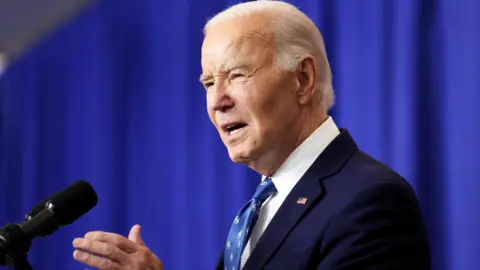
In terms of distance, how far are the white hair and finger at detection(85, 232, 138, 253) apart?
479mm

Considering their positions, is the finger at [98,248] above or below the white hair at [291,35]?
below

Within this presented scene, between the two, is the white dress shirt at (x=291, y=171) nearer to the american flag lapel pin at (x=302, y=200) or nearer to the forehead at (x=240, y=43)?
the american flag lapel pin at (x=302, y=200)

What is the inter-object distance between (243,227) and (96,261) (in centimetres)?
33

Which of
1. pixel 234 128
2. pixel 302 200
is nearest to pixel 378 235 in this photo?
pixel 302 200

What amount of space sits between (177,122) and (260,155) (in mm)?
1811

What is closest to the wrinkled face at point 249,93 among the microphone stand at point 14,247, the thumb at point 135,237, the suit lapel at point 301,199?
the suit lapel at point 301,199

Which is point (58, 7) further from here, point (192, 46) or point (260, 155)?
point (260, 155)

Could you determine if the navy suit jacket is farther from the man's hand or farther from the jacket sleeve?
the man's hand

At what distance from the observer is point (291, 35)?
1505mm

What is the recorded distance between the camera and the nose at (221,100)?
148 cm

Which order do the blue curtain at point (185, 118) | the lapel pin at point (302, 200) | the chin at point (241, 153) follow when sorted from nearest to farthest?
the lapel pin at point (302, 200) < the chin at point (241, 153) < the blue curtain at point (185, 118)

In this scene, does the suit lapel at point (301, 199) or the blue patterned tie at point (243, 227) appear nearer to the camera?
the suit lapel at point (301, 199)

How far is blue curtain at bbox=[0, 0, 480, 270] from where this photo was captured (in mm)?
2047

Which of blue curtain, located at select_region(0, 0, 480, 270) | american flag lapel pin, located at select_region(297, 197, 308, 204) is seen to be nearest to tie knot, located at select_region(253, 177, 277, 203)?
american flag lapel pin, located at select_region(297, 197, 308, 204)
